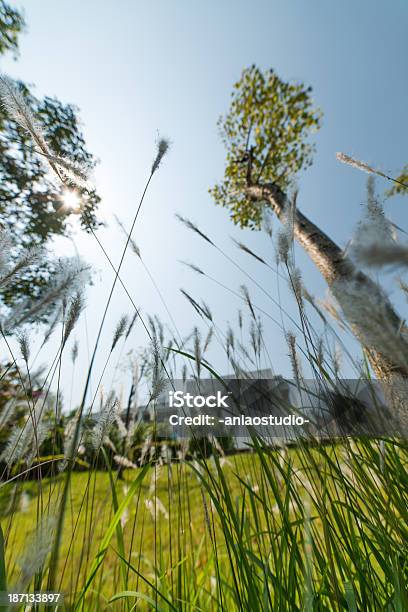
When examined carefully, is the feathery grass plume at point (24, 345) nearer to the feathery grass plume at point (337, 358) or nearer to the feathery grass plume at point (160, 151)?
the feathery grass plume at point (160, 151)

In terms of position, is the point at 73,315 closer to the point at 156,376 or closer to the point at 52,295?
the point at 52,295

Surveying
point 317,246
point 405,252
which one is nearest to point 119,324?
point 405,252

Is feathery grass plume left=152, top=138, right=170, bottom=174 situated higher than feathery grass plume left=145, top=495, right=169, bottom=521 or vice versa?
feathery grass plume left=152, top=138, right=170, bottom=174

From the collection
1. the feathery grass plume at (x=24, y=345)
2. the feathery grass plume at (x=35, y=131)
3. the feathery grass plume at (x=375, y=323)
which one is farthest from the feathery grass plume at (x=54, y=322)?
the feathery grass plume at (x=375, y=323)

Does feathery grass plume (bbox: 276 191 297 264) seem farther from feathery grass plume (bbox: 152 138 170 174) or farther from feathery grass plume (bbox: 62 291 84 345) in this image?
feathery grass plume (bbox: 62 291 84 345)

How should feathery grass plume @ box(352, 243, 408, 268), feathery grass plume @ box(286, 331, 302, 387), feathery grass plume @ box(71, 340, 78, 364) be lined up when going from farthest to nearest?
feathery grass plume @ box(71, 340, 78, 364) → feathery grass plume @ box(286, 331, 302, 387) → feathery grass plume @ box(352, 243, 408, 268)

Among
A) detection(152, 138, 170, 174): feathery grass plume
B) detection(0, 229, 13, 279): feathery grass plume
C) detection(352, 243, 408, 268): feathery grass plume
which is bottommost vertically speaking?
detection(352, 243, 408, 268): feathery grass plume

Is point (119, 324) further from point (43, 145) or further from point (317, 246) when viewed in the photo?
point (317, 246)

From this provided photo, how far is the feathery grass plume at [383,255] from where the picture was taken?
0.15 meters

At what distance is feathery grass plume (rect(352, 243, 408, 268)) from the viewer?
0.49 ft

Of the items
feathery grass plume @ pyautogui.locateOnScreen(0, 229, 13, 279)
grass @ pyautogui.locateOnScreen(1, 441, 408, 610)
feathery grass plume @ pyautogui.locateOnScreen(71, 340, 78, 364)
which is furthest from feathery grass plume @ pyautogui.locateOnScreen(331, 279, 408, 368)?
feathery grass plume @ pyautogui.locateOnScreen(71, 340, 78, 364)

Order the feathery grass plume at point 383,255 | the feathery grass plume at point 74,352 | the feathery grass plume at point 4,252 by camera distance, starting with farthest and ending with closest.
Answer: the feathery grass plume at point 74,352 → the feathery grass plume at point 4,252 → the feathery grass plume at point 383,255

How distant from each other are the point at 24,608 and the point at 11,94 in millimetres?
917

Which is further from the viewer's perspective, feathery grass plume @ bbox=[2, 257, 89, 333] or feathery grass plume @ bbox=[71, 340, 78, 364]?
feathery grass plume @ bbox=[71, 340, 78, 364]
